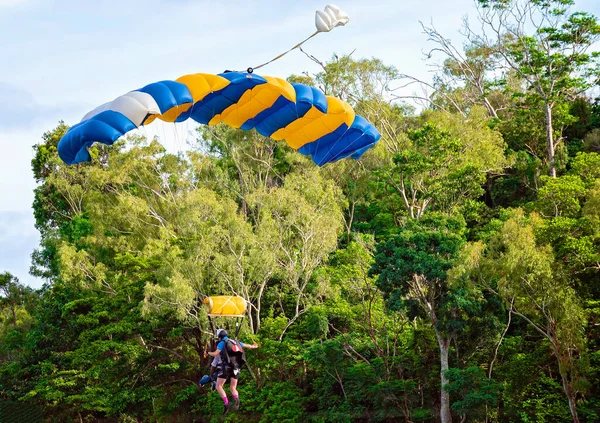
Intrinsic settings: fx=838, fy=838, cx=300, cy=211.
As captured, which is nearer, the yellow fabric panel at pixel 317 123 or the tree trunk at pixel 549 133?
the yellow fabric panel at pixel 317 123

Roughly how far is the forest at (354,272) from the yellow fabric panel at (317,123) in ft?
15.1

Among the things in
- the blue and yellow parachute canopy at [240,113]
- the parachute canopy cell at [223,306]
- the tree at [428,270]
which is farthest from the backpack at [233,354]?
the tree at [428,270]

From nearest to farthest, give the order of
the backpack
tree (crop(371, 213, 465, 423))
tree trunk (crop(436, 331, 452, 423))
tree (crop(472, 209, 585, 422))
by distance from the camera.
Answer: the backpack → tree (crop(472, 209, 585, 422)) → tree (crop(371, 213, 465, 423)) → tree trunk (crop(436, 331, 452, 423))

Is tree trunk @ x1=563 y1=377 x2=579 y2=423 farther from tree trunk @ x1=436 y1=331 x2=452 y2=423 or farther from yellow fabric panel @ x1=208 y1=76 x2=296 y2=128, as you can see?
yellow fabric panel @ x1=208 y1=76 x2=296 y2=128

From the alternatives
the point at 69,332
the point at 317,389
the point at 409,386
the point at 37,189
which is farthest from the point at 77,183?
the point at 409,386

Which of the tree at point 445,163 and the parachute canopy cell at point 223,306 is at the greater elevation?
the tree at point 445,163

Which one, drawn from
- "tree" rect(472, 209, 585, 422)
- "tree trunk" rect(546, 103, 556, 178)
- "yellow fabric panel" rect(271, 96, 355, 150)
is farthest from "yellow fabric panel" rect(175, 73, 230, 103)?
"tree trunk" rect(546, 103, 556, 178)

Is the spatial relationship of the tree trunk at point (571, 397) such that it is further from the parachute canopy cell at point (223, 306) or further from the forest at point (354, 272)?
the parachute canopy cell at point (223, 306)

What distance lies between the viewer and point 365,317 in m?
18.0

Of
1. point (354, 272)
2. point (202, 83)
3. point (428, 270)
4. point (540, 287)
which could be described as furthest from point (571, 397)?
point (202, 83)

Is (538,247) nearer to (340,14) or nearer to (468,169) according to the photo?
(468,169)

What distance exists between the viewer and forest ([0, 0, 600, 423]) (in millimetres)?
15219

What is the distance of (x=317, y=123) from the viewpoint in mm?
11133

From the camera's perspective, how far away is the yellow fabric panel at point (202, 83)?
9.71 meters
